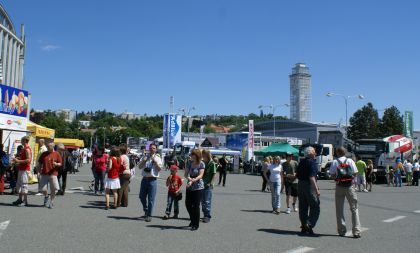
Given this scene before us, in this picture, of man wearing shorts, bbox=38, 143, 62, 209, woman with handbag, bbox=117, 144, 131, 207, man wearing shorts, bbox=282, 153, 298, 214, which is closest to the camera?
man wearing shorts, bbox=38, 143, 62, 209

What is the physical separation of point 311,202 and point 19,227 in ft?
19.0

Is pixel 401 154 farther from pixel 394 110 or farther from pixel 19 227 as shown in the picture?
pixel 394 110

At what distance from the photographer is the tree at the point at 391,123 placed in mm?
64250

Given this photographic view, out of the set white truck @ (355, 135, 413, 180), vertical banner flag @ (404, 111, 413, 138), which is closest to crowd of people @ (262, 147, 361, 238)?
white truck @ (355, 135, 413, 180)

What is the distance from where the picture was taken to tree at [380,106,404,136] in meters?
64.2

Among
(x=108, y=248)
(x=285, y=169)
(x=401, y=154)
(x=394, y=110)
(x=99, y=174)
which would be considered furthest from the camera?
(x=394, y=110)

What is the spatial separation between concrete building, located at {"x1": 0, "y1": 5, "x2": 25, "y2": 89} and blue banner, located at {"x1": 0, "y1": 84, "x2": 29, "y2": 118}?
1426 cm

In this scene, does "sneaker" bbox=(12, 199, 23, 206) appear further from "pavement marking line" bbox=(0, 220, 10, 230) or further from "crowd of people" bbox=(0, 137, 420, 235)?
"pavement marking line" bbox=(0, 220, 10, 230)

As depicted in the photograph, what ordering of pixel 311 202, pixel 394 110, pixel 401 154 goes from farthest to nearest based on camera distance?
pixel 394 110
pixel 401 154
pixel 311 202

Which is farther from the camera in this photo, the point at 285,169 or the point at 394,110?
the point at 394,110

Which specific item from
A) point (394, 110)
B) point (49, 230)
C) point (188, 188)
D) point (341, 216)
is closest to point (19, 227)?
point (49, 230)

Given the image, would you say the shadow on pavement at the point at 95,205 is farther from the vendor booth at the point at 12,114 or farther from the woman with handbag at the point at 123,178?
the vendor booth at the point at 12,114

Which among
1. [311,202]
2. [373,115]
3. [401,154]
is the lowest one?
[311,202]

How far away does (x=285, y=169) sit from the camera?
1294 cm
